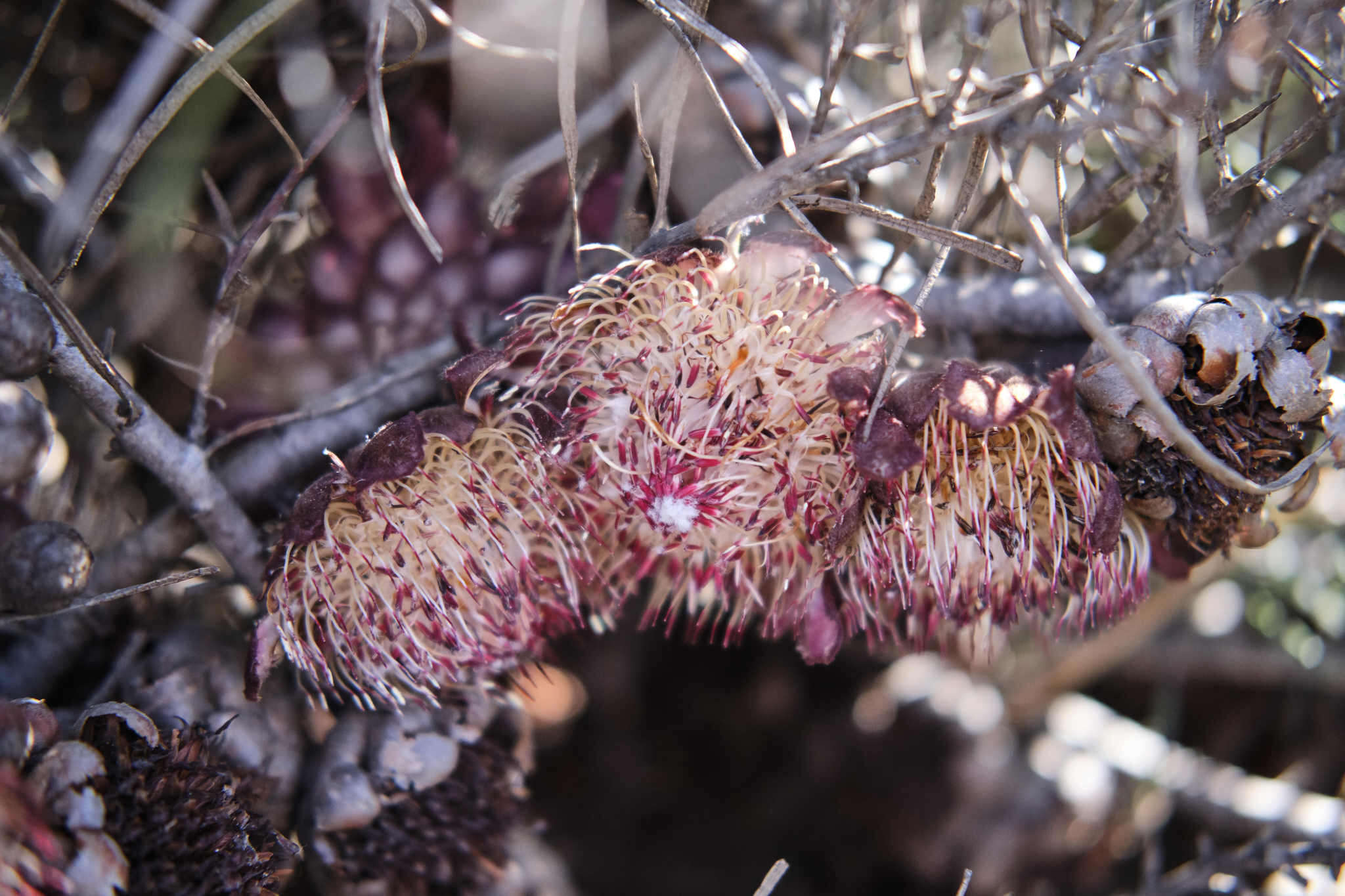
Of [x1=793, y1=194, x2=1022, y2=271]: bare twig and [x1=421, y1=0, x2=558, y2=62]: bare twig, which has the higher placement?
[x1=421, y1=0, x2=558, y2=62]: bare twig

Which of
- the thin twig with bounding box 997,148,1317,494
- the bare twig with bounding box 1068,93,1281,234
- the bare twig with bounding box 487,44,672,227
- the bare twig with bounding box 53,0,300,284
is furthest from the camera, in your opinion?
the bare twig with bounding box 487,44,672,227

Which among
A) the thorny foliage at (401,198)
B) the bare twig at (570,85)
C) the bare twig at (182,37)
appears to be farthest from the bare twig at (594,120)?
the bare twig at (182,37)

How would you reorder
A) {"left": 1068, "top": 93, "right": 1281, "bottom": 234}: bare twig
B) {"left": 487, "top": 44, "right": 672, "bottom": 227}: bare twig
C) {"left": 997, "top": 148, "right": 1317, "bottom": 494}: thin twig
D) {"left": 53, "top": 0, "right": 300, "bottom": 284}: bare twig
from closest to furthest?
{"left": 997, "top": 148, "right": 1317, "bottom": 494}: thin twig, {"left": 53, "top": 0, "right": 300, "bottom": 284}: bare twig, {"left": 1068, "top": 93, "right": 1281, "bottom": 234}: bare twig, {"left": 487, "top": 44, "right": 672, "bottom": 227}: bare twig

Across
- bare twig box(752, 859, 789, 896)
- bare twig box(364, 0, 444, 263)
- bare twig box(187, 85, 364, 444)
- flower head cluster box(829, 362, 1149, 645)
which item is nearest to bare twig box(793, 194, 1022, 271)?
flower head cluster box(829, 362, 1149, 645)

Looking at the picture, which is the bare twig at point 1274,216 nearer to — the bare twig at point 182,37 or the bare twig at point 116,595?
the bare twig at point 182,37

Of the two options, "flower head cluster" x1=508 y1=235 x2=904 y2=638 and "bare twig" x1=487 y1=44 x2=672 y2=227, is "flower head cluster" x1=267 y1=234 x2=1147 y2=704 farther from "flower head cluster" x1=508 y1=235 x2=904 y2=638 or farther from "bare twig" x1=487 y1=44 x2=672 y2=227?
"bare twig" x1=487 y1=44 x2=672 y2=227

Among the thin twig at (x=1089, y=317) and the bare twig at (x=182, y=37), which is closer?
the thin twig at (x=1089, y=317)

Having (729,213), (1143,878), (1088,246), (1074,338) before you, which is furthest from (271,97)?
(1143,878)
